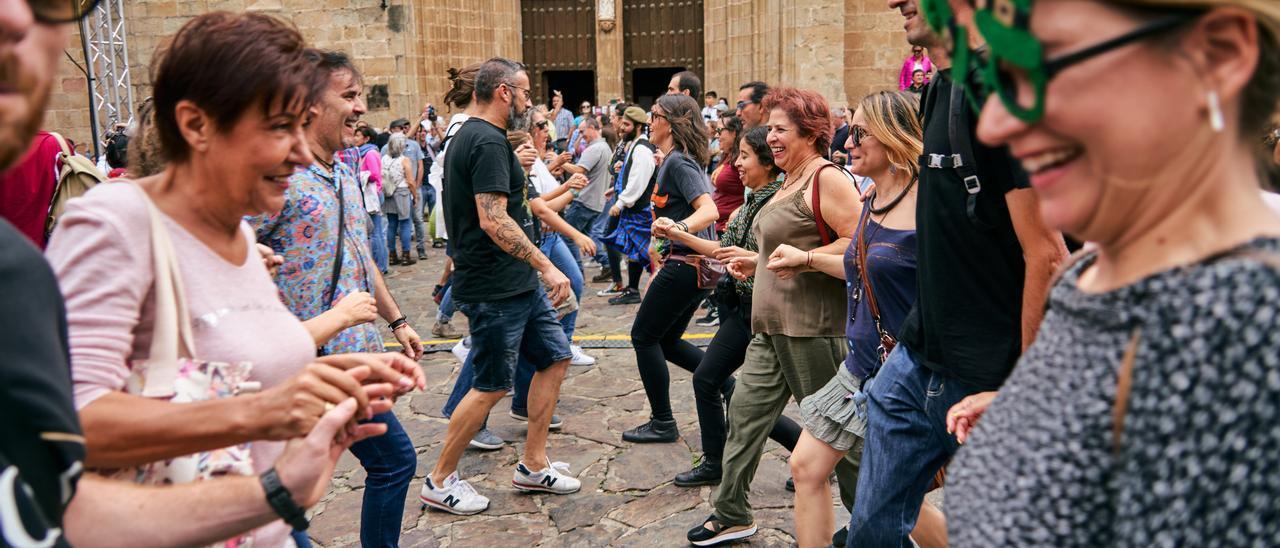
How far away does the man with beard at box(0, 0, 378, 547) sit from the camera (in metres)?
1.03

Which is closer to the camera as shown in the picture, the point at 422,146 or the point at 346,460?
the point at 346,460

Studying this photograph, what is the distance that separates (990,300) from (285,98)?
182cm

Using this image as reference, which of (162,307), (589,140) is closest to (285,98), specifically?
(162,307)

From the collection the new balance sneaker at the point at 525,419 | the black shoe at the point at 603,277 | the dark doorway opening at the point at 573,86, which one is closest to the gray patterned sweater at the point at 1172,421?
the new balance sneaker at the point at 525,419

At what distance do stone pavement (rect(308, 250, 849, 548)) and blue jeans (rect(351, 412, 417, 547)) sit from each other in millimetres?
809

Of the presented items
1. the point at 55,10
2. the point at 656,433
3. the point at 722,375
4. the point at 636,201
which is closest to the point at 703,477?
the point at 722,375

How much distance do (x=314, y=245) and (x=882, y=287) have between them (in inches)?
78.9

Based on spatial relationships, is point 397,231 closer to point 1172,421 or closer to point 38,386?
point 38,386

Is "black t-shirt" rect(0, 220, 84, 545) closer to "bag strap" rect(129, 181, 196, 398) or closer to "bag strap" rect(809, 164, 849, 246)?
"bag strap" rect(129, 181, 196, 398)

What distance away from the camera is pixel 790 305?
3.88 m

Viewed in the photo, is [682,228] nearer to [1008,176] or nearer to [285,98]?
[1008,176]

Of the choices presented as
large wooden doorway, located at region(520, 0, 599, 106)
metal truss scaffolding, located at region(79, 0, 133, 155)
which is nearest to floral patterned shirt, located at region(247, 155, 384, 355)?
metal truss scaffolding, located at region(79, 0, 133, 155)

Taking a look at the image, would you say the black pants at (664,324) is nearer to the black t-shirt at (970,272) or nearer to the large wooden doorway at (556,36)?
the black t-shirt at (970,272)

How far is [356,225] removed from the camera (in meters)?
3.57
